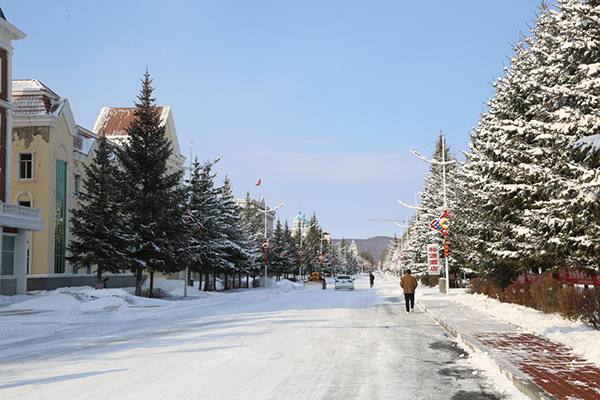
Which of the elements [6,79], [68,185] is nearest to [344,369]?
[6,79]

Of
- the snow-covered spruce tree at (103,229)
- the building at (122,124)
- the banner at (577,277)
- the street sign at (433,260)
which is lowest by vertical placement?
the banner at (577,277)

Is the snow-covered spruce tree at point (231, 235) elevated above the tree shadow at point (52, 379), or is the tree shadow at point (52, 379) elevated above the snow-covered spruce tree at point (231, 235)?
the snow-covered spruce tree at point (231, 235)

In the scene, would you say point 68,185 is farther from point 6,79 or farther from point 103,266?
point 103,266

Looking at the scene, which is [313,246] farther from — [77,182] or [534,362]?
[534,362]

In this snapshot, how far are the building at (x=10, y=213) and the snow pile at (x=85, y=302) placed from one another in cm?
927

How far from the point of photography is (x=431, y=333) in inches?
631

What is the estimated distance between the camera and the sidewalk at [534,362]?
760 centimetres

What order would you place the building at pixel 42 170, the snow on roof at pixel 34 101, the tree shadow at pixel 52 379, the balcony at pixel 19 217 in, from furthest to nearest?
the snow on roof at pixel 34 101 → the building at pixel 42 170 → the balcony at pixel 19 217 → the tree shadow at pixel 52 379

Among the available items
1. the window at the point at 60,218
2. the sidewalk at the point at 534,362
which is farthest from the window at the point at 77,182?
the sidewalk at the point at 534,362

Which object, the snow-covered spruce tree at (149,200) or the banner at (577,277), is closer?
the banner at (577,277)

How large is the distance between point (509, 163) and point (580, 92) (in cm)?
886

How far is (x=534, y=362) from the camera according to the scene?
9.77 meters

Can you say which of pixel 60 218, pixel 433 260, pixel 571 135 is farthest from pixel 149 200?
pixel 571 135

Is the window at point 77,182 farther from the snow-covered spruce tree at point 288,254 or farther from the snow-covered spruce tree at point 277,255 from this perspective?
the snow-covered spruce tree at point 288,254
